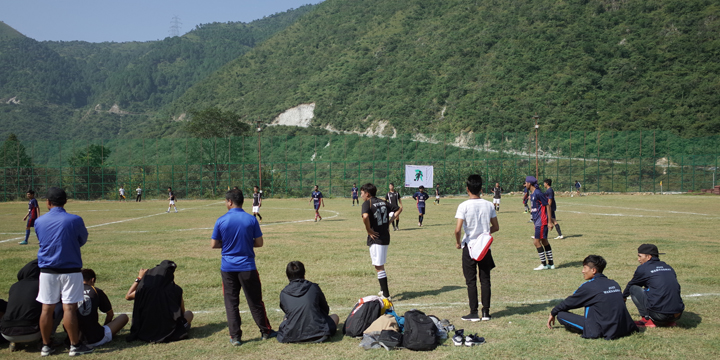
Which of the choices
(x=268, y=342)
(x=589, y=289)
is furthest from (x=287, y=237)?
(x=589, y=289)

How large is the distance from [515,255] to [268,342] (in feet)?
29.5

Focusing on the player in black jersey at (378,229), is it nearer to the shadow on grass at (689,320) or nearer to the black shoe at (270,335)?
the black shoe at (270,335)

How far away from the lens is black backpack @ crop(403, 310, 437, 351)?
21.2 feet

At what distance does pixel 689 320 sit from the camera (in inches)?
299

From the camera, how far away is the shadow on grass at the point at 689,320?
735 cm

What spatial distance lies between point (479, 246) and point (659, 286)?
8.45 feet

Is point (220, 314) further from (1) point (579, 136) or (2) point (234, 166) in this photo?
(1) point (579, 136)

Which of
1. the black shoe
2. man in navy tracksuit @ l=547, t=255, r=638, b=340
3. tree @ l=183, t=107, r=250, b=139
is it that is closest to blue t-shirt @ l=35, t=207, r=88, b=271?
the black shoe

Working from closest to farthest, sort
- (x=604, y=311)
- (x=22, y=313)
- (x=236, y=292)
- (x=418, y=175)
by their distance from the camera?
(x=22, y=313) → (x=604, y=311) → (x=236, y=292) → (x=418, y=175)

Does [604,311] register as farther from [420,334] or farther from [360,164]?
[360,164]

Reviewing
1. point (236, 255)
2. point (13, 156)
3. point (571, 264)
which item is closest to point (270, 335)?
point (236, 255)

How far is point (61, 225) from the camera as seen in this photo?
20.6 feet

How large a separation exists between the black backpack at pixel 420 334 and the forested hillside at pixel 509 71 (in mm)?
69337

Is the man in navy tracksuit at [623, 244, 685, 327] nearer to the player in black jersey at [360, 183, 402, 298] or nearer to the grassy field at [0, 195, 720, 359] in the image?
the grassy field at [0, 195, 720, 359]
